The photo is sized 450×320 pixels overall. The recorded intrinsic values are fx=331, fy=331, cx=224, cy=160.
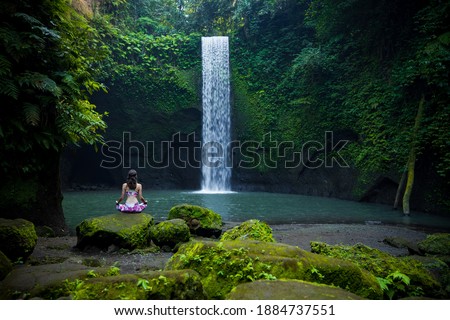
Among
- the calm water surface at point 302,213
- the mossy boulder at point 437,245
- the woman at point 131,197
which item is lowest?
the calm water surface at point 302,213

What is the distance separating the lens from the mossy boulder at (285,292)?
8.84ft

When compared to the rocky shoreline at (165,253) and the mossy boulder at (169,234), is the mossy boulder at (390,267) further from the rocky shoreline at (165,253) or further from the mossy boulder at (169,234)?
the mossy boulder at (169,234)

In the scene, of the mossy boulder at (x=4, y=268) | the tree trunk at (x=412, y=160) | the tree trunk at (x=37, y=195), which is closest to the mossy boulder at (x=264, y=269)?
the mossy boulder at (x=4, y=268)

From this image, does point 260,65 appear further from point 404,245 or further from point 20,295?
point 20,295

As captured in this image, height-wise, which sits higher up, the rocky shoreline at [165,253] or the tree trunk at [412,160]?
the tree trunk at [412,160]

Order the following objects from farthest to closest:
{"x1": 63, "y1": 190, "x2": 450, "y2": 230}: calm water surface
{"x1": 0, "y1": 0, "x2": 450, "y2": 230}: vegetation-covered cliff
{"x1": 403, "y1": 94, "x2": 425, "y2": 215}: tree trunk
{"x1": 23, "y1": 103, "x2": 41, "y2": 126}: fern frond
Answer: {"x1": 403, "y1": 94, "x2": 425, "y2": 215}: tree trunk, {"x1": 63, "y1": 190, "x2": 450, "y2": 230}: calm water surface, {"x1": 0, "y1": 0, "x2": 450, "y2": 230}: vegetation-covered cliff, {"x1": 23, "y1": 103, "x2": 41, "y2": 126}: fern frond

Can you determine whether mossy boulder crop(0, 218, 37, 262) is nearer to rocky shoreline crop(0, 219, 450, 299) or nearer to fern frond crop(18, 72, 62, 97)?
rocky shoreline crop(0, 219, 450, 299)

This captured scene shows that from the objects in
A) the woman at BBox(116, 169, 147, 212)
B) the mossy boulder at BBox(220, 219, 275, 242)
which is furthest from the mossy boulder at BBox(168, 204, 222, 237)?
the mossy boulder at BBox(220, 219, 275, 242)

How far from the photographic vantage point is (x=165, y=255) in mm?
6094

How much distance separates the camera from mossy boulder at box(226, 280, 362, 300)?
2695 millimetres

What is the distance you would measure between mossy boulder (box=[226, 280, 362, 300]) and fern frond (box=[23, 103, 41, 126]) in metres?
5.22

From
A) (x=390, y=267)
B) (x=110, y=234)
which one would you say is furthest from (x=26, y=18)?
(x=390, y=267)

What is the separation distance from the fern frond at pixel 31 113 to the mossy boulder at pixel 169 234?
3.01 m

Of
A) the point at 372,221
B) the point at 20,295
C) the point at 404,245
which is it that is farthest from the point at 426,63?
the point at 20,295
